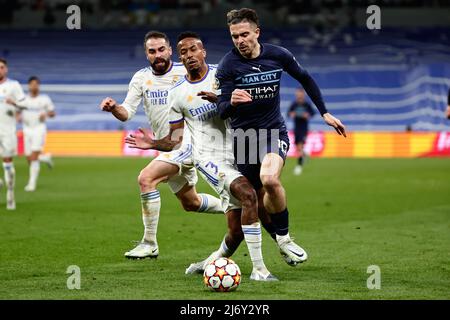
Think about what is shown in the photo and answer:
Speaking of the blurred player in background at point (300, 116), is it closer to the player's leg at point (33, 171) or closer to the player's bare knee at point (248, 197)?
the player's leg at point (33, 171)

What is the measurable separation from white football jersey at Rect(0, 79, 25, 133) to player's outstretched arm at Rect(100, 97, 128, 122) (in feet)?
19.4

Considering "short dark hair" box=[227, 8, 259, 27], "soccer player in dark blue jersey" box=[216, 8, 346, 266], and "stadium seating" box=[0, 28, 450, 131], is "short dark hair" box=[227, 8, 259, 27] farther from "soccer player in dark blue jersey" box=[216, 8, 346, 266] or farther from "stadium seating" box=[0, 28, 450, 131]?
"stadium seating" box=[0, 28, 450, 131]

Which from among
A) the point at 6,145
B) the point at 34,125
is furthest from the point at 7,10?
the point at 6,145

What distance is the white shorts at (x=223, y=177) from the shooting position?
28.9ft

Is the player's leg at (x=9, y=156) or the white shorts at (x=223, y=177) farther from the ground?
the white shorts at (x=223, y=177)

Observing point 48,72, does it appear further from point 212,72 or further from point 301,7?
point 212,72

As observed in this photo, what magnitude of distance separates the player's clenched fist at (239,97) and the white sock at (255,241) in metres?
1.17

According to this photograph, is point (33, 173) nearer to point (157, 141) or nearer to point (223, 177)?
point (157, 141)

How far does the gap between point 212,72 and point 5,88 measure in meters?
7.41

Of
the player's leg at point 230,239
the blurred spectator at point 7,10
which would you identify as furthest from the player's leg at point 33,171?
the blurred spectator at point 7,10

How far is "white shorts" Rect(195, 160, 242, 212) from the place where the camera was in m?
→ 8.82

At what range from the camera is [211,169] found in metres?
8.98

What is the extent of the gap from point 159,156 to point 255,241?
2.55 metres

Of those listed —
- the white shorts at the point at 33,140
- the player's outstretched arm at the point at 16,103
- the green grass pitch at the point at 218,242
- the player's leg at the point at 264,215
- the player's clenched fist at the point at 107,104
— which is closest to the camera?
the green grass pitch at the point at 218,242
